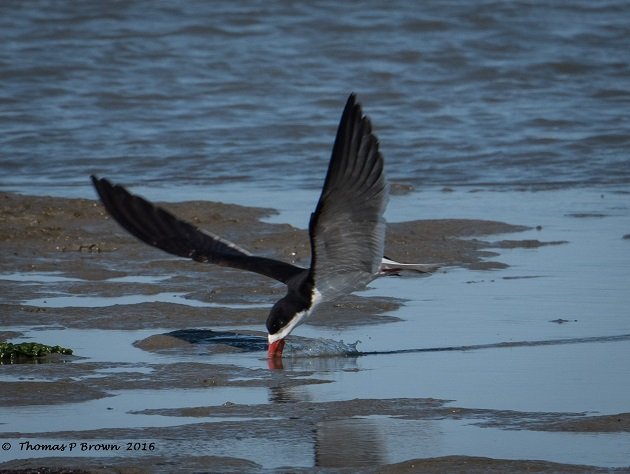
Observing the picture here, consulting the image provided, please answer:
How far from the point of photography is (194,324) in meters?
9.84

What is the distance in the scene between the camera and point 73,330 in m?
9.63

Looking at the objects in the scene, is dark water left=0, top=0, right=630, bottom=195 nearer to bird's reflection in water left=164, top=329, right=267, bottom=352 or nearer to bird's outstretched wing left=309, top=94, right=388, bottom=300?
bird's reflection in water left=164, top=329, right=267, bottom=352

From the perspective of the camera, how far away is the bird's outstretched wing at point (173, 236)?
9391mm

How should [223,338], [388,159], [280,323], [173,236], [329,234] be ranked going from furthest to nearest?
1. [388,159]
2. [173,236]
3. [223,338]
4. [280,323]
5. [329,234]

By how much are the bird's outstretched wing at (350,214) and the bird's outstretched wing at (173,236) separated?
539 mm

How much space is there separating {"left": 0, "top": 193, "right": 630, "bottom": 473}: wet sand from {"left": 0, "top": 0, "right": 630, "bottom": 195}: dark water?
296 centimetres

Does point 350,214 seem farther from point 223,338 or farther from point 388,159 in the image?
point 388,159

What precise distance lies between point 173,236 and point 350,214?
1.70m

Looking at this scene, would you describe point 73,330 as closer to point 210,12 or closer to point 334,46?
point 334,46

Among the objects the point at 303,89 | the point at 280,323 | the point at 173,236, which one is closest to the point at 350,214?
the point at 280,323

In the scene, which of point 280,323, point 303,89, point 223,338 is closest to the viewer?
point 280,323

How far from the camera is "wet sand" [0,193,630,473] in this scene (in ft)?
21.4

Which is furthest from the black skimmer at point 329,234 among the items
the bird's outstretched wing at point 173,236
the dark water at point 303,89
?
the dark water at point 303,89

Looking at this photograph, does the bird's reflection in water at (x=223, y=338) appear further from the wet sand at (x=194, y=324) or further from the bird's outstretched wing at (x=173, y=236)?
the bird's outstretched wing at (x=173, y=236)
